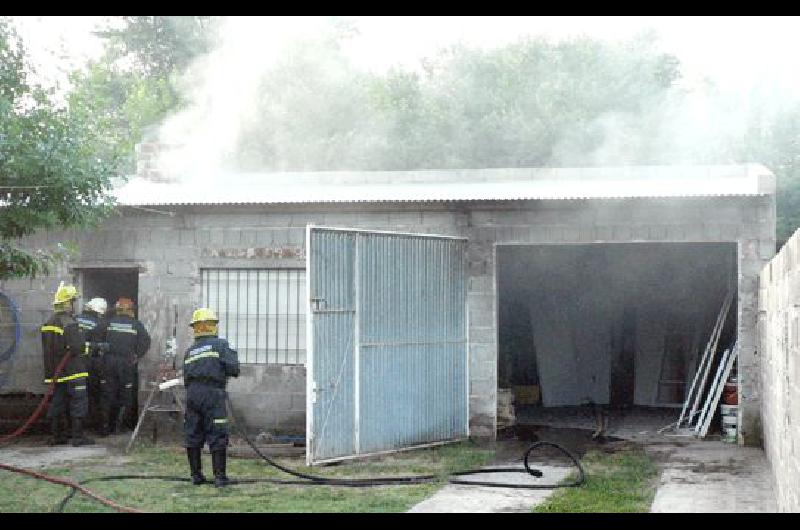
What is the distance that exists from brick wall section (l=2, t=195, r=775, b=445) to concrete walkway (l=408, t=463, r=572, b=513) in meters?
3.20

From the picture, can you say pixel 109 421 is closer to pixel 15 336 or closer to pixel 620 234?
pixel 15 336

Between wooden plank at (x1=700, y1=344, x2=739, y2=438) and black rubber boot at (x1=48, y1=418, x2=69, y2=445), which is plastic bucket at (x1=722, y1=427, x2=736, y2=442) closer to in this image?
wooden plank at (x1=700, y1=344, x2=739, y2=438)

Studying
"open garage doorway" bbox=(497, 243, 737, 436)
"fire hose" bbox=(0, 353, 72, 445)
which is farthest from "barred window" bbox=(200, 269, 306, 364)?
"open garage doorway" bbox=(497, 243, 737, 436)

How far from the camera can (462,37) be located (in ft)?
126

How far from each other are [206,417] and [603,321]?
10.5 m

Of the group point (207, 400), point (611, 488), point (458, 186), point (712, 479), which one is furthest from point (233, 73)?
point (611, 488)

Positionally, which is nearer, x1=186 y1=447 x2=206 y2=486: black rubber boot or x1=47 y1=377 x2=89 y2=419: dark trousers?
x1=186 y1=447 x2=206 y2=486: black rubber boot

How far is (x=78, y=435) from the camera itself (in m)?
14.0

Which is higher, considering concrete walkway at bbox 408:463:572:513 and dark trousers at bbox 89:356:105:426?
dark trousers at bbox 89:356:105:426

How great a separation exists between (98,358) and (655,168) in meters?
8.46

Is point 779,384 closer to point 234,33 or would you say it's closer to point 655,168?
point 655,168

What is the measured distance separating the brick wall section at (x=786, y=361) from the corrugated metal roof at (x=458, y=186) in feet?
13.5

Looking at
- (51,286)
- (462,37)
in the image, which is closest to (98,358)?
(51,286)

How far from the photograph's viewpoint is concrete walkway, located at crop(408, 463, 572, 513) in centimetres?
949
